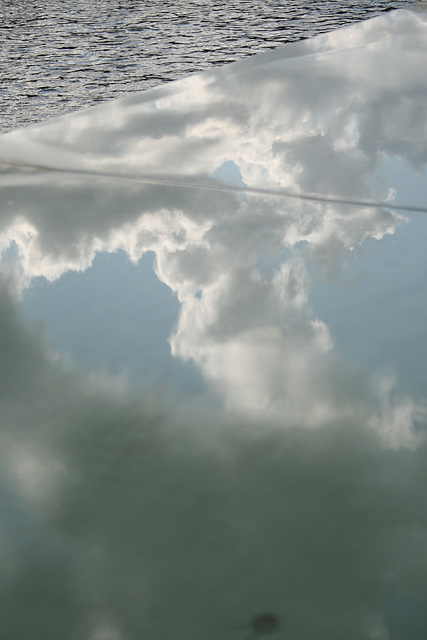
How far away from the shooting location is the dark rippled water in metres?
3.12

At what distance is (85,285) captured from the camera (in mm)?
1616

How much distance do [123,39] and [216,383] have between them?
3.23 m

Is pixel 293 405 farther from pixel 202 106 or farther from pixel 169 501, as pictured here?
pixel 202 106

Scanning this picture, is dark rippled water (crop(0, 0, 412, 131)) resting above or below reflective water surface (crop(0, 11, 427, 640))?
above

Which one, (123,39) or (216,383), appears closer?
(216,383)

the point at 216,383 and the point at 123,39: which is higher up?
the point at 123,39

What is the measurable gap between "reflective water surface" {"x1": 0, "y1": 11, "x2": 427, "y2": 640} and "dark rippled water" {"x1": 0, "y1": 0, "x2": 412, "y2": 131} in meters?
0.73

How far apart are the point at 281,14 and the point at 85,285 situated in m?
3.58

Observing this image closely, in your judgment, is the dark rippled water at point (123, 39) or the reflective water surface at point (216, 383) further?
the dark rippled water at point (123, 39)

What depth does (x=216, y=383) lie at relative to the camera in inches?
50.4

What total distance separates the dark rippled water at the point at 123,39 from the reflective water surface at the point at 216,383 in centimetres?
73

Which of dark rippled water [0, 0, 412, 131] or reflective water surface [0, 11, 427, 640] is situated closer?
reflective water surface [0, 11, 427, 640]

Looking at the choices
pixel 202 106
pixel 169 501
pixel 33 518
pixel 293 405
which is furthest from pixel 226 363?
pixel 202 106

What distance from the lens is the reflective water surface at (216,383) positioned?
0.89 meters
